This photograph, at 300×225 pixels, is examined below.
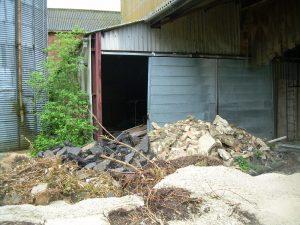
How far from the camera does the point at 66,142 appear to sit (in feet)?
35.7

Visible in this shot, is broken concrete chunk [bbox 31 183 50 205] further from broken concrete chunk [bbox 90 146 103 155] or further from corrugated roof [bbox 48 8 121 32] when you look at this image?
corrugated roof [bbox 48 8 121 32]

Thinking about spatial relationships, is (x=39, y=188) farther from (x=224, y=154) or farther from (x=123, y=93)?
(x=123, y=93)

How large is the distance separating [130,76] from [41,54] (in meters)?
6.86

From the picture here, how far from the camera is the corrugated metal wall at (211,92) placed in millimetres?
12023

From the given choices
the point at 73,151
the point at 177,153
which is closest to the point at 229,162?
the point at 177,153

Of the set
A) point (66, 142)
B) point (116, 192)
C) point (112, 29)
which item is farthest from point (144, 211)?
point (112, 29)

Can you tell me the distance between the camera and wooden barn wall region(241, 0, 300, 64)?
38.8ft

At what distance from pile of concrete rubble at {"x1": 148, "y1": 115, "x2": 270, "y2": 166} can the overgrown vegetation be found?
223 centimetres

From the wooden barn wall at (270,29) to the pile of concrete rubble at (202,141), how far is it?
10.8 ft

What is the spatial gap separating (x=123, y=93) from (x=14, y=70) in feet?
28.0

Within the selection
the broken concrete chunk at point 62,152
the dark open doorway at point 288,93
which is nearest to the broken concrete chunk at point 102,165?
the broken concrete chunk at point 62,152

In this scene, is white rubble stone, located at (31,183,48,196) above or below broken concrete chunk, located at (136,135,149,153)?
below

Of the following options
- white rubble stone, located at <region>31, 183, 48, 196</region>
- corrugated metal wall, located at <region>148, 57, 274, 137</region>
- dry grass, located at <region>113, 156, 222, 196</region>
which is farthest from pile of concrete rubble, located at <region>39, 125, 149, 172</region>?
white rubble stone, located at <region>31, 183, 48, 196</region>

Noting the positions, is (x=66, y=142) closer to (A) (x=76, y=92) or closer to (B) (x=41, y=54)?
(A) (x=76, y=92)
